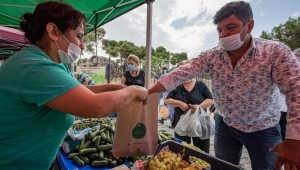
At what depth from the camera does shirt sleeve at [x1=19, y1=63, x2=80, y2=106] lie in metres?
0.80

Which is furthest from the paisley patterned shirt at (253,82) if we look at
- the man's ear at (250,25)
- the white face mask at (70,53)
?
the white face mask at (70,53)

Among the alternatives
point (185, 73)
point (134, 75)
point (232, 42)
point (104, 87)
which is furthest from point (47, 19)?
point (134, 75)

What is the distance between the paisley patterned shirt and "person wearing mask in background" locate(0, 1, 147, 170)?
90cm

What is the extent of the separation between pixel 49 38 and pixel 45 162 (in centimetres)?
80

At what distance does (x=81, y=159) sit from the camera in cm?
168

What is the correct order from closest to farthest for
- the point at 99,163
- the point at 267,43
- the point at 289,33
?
the point at 267,43
the point at 99,163
the point at 289,33

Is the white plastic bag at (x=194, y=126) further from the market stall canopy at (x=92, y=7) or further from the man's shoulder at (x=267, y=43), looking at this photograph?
the market stall canopy at (x=92, y=7)

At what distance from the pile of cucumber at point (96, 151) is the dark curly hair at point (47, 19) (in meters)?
1.20

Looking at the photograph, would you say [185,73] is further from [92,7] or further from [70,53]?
[92,7]

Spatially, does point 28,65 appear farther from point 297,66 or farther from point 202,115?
point 202,115

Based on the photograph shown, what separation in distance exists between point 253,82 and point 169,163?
3.34ft

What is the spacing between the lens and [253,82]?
1.47 meters

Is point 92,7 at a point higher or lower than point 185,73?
higher

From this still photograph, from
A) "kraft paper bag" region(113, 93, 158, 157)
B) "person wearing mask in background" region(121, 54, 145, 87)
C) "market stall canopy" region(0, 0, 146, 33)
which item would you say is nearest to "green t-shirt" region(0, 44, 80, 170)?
"kraft paper bag" region(113, 93, 158, 157)
